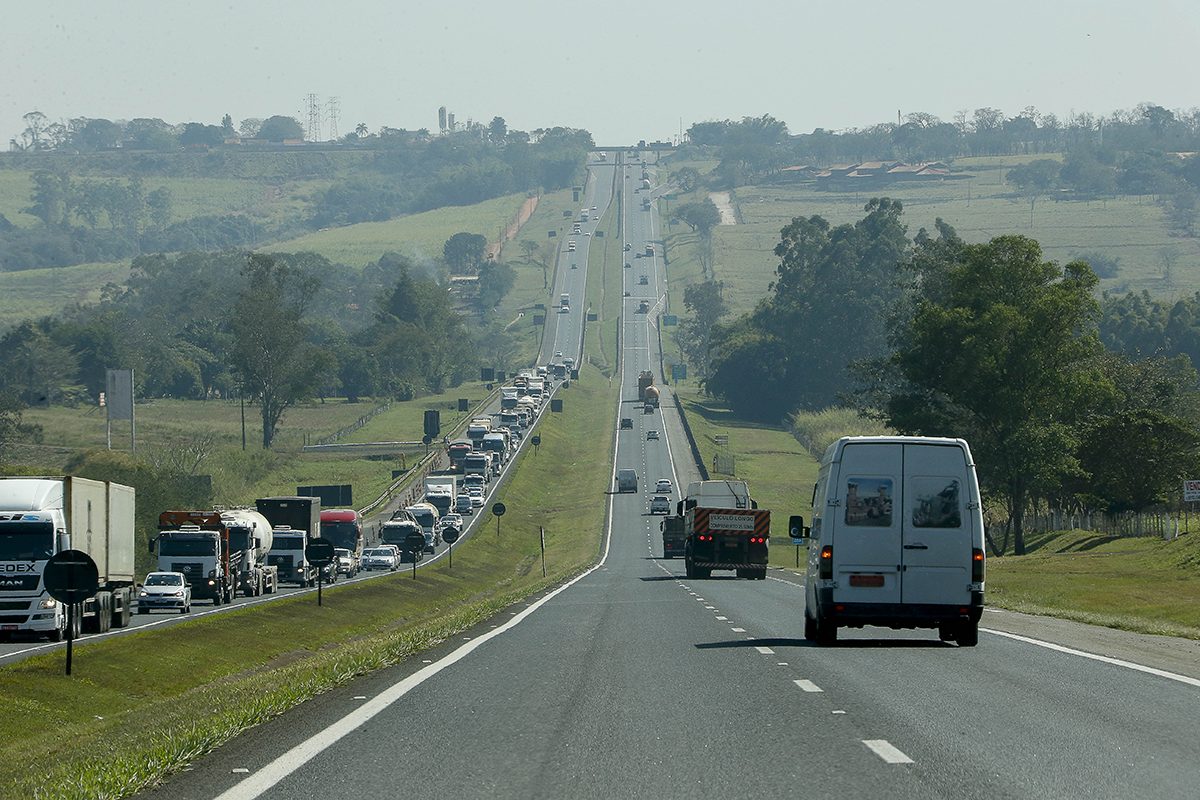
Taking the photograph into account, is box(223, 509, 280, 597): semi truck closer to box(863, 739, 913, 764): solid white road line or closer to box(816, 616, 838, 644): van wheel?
box(816, 616, 838, 644): van wheel

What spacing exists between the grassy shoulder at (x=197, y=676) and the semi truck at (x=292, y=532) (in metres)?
3.81

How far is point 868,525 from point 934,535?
91 centimetres

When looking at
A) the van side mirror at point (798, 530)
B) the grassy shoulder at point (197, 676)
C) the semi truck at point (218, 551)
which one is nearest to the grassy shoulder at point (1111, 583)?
the van side mirror at point (798, 530)

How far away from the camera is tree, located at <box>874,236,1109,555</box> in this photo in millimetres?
82625

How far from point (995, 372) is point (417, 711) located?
69.7 meters

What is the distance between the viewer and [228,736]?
1608 cm

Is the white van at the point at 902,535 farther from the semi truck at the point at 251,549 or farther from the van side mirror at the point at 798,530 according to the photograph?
the semi truck at the point at 251,549

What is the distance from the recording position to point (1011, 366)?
84.6 m

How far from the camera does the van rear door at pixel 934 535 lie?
80.8ft

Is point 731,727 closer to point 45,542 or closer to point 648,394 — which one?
point 45,542

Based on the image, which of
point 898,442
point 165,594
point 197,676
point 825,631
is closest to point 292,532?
point 165,594

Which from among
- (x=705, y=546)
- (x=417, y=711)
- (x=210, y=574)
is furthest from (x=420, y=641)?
(x=705, y=546)

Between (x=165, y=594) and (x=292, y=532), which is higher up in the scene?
(x=165, y=594)

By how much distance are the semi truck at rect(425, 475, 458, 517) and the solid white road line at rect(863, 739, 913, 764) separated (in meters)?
103
